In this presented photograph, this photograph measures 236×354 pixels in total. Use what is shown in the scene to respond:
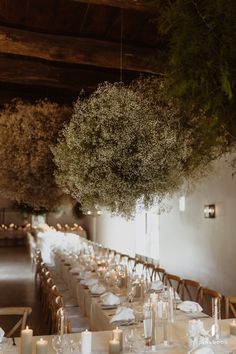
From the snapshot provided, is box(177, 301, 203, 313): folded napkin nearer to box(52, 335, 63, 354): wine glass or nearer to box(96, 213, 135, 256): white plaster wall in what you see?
box(52, 335, 63, 354): wine glass

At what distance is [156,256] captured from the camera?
1059 centimetres

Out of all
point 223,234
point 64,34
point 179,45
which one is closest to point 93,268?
point 223,234

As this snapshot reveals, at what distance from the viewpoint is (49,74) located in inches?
260

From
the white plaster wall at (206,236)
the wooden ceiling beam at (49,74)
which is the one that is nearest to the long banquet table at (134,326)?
the white plaster wall at (206,236)

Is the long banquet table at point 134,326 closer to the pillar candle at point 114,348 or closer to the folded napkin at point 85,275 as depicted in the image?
the folded napkin at point 85,275

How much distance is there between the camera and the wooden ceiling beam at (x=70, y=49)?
16.3ft

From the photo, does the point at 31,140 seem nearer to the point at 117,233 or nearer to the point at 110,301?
the point at 110,301

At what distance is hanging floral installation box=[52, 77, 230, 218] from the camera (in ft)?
13.5

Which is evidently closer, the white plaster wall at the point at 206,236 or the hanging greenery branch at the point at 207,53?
the hanging greenery branch at the point at 207,53

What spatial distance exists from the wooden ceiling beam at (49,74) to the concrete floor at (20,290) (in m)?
3.57

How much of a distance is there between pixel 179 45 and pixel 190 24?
0.51ft

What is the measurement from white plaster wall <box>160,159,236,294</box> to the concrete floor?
2.78 m

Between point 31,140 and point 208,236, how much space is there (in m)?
3.36

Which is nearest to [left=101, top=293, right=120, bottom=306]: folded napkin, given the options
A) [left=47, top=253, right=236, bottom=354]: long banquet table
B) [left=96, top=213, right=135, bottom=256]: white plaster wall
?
[left=47, top=253, right=236, bottom=354]: long banquet table
